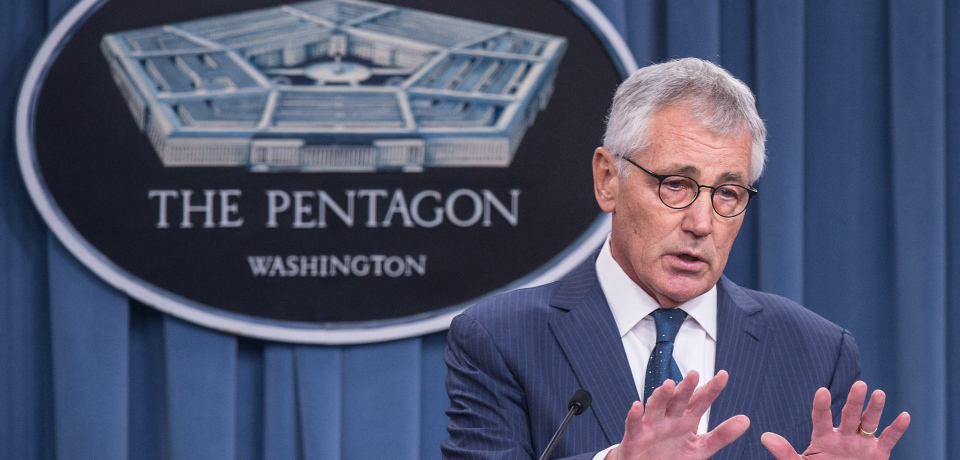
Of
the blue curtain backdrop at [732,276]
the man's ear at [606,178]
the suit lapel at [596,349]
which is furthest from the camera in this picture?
the blue curtain backdrop at [732,276]

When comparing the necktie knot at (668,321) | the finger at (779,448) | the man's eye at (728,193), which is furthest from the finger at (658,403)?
the man's eye at (728,193)

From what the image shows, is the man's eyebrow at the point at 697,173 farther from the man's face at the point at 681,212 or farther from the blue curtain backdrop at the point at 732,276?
Result: the blue curtain backdrop at the point at 732,276

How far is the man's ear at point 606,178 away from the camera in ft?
4.01

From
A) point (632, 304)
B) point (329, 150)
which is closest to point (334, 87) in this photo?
point (329, 150)

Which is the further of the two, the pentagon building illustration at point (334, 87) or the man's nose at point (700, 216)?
the pentagon building illustration at point (334, 87)

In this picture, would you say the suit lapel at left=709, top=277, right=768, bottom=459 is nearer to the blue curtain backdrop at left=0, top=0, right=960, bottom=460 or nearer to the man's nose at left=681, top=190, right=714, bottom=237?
the man's nose at left=681, top=190, right=714, bottom=237

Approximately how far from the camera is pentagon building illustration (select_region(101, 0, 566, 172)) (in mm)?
1912

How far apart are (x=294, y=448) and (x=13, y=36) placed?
3.67 feet

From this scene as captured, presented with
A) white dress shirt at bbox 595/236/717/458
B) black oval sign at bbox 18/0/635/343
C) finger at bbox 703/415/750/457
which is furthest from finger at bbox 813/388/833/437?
black oval sign at bbox 18/0/635/343

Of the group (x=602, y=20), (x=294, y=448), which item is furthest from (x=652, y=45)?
(x=294, y=448)

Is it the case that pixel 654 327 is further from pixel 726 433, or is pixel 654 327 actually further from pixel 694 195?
pixel 726 433

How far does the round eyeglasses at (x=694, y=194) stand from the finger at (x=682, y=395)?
314 millimetres

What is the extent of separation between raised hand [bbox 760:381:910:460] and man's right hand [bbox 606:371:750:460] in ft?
0.29

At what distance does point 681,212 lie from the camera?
1142 millimetres
